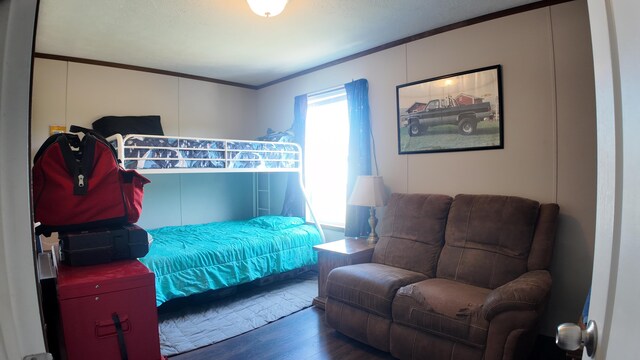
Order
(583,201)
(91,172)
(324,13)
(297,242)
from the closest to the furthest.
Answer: (91,172), (583,201), (324,13), (297,242)

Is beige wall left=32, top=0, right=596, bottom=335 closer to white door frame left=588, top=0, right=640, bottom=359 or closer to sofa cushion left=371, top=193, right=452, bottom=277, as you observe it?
sofa cushion left=371, top=193, right=452, bottom=277

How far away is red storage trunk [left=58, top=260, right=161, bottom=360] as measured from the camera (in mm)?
1017

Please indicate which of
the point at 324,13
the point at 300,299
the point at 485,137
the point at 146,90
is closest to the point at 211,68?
the point at 146,90

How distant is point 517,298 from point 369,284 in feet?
3.02

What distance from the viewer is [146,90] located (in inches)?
159

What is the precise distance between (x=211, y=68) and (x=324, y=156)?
5.70 feet

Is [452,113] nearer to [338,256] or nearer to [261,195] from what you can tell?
[338,256]

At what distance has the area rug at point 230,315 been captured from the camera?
259 cm

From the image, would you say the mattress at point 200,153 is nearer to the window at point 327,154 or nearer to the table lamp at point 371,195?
the window at point 327,154

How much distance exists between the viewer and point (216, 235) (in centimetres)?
362

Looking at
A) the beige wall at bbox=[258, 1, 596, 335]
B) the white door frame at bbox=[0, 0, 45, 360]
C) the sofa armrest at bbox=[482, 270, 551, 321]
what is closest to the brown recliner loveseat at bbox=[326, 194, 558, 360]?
the sofa armrest at bbox=[482, 270, 551, 321]

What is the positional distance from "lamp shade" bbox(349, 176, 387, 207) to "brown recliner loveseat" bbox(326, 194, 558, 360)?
202 mm

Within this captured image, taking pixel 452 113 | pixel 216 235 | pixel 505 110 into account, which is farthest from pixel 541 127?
pixel 216 235

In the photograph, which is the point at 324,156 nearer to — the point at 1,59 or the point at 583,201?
the point at 583,201
